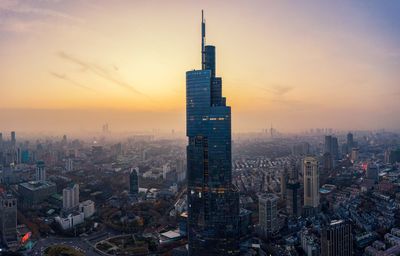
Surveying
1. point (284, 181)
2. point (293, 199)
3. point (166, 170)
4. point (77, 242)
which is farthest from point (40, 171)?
point (293, 199)

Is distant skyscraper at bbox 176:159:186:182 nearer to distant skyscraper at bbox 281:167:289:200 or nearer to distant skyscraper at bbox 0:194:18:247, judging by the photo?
distant skyscraper at bbox 281:167:289:200

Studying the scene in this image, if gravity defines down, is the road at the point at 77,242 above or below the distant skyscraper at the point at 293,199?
below

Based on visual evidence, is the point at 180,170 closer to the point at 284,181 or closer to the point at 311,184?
the point at 284,181

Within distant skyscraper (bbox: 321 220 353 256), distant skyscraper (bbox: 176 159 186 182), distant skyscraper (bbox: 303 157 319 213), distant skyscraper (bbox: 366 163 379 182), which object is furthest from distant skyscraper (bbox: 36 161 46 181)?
distant skyscraper (bbox: 366 163 379 182)

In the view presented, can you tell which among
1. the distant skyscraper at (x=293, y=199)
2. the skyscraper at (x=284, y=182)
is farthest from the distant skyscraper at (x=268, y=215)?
the skyscraper at (x=284, y=182)

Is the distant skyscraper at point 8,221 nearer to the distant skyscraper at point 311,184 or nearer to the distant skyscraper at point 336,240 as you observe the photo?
the distant skyscraper at point 336,240

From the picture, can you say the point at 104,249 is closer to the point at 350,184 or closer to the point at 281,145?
the point at 350,184
